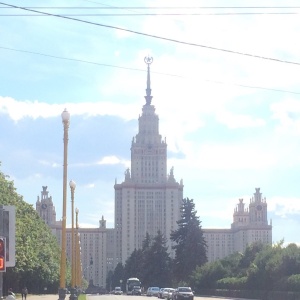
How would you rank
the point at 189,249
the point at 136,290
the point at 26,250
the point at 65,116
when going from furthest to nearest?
the point at 136,290, the point at 189,249, the point at 26,250, the point at 65,116

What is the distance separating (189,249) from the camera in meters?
119

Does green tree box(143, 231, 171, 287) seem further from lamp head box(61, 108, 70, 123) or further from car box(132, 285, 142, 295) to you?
lamp head box(61, 108, 70, 123)

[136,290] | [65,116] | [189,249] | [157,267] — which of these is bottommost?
[136,290]

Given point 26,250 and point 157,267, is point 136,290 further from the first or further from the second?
point 26,250

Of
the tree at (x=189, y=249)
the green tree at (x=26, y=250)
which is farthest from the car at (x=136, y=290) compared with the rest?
the green tree at (x=26, y=250)

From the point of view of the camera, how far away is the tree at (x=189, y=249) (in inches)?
4653

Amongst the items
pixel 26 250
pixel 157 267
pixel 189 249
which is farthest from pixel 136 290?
pixel 26 250

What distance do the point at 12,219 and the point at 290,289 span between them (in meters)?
49.8

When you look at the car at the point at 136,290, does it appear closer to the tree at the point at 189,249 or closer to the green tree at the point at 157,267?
the tree at the point at 189,249

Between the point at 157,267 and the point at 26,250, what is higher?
the point at 26,250

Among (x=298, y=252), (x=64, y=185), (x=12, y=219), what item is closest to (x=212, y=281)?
(x=298, y=252)

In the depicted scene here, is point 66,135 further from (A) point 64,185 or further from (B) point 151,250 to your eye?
(B) point 151,250

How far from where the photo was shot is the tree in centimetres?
11819

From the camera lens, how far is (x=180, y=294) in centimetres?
6231
